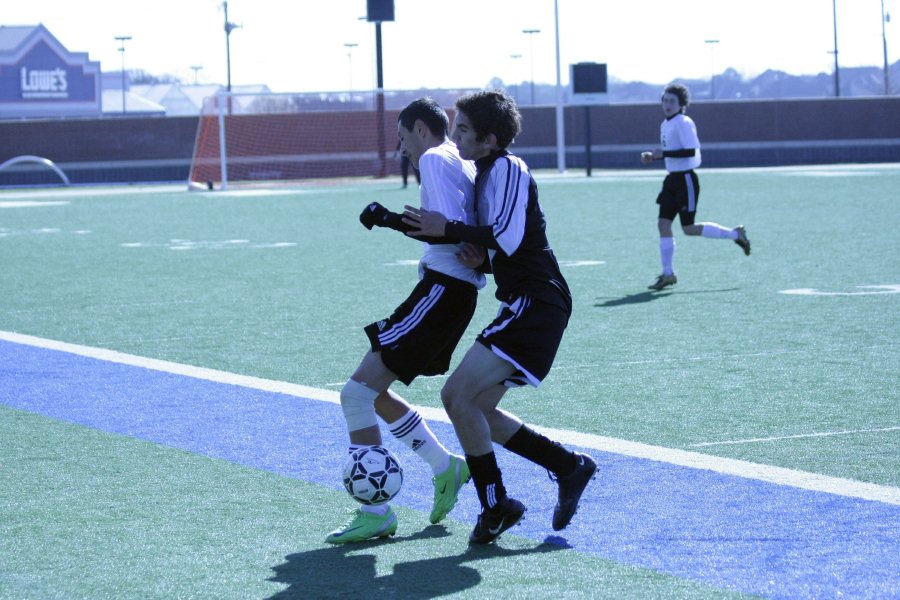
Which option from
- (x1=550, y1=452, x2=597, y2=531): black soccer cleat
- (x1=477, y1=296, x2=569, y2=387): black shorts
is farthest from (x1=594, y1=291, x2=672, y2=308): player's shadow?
(x1=477, y1=296, x2=569, y2=387): black shorts

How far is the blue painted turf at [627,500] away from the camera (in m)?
4.93

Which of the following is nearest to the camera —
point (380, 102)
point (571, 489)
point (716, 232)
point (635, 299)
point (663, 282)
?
point (571, 489)

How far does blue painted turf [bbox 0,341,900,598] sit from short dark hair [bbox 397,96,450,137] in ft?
5.00

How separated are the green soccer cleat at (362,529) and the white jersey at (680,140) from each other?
972 cm

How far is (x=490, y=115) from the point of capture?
17.7ft

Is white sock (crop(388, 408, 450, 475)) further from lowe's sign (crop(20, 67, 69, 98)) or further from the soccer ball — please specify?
lowe's sign (crop(20, 67, 69, 98))

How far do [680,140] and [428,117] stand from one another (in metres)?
9.46

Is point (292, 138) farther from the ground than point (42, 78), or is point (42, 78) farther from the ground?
point (42, 78)

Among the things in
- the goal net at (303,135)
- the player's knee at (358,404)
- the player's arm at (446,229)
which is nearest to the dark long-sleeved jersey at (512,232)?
the player's arm at (446,229)

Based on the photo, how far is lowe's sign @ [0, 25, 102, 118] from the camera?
110 meters

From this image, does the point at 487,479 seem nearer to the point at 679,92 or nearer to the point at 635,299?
the point at 635,299

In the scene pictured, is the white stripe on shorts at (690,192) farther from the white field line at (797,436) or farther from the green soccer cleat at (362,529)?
the green soccer cleat at (362,529)

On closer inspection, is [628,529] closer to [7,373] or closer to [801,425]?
[801,425]

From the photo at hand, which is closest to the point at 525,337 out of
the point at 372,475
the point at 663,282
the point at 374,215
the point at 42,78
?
the point at 374,215
